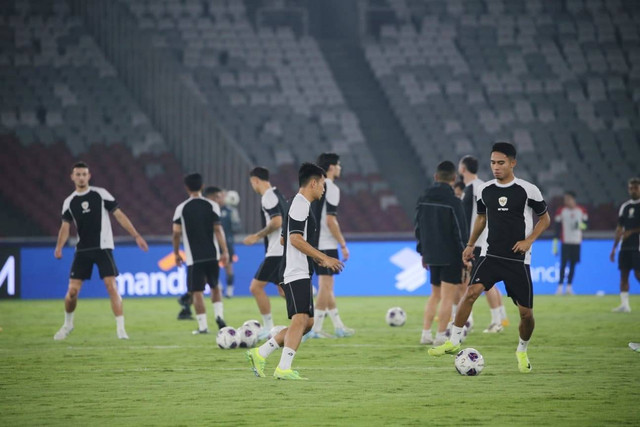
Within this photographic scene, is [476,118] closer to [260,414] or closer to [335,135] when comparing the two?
[335,135]

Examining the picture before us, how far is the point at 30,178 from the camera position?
27.8 metres

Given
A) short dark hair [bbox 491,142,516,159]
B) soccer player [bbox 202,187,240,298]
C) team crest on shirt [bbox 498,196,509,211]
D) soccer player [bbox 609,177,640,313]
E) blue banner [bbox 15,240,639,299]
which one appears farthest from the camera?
blue banner [bbox 15,240,639,299]

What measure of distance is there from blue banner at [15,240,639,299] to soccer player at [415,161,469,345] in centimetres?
1114

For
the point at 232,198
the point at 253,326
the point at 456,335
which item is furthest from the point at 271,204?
the point at 232,198

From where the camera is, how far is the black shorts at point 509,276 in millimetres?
10594

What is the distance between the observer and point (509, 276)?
1066cm

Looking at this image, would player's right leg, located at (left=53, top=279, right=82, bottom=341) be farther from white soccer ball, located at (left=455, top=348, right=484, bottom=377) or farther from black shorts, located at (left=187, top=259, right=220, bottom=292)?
white soccer ball, located at (left=455, top=348, right=484, bottom=377)

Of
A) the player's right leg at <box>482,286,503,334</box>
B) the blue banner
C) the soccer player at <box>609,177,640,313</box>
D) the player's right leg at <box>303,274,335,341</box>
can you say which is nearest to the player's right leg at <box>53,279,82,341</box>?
the player's right leg at <box>303,274,335,341</box>

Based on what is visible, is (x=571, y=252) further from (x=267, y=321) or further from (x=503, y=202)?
(x=503, y=202)

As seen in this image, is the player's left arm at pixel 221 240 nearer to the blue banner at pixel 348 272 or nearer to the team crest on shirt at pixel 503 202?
the team crest on shirt at pixel 503 202

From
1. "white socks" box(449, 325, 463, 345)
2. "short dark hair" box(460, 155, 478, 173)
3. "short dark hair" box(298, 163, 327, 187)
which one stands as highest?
"short dark hair" box(460, 155, 478, 173)

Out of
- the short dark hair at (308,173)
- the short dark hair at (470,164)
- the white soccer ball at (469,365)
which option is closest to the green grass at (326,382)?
the white soccer ball at (469,365)

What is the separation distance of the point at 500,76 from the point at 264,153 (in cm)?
912

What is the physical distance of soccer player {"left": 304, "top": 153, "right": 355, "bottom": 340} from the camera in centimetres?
1435
